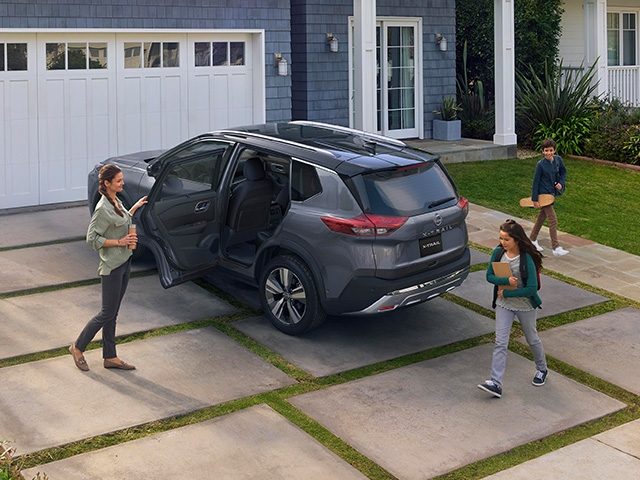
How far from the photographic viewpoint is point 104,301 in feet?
24.3

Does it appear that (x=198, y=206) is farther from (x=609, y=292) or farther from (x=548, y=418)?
(x=609, y=292)

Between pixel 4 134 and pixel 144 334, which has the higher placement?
pixel 4 134

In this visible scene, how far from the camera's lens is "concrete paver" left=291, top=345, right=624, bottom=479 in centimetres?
643

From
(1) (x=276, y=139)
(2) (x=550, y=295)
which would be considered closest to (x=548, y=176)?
(2) (x=550, y=295)

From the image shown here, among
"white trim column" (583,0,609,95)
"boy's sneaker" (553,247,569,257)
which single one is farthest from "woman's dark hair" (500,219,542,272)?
"white trim column" (583,0,609,95)

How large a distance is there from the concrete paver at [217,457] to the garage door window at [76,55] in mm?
7916

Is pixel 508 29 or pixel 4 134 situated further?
pixel 508 29

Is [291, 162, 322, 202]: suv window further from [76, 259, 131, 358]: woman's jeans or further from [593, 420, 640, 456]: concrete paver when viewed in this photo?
[593, 420, 640, 456]: concrete paver

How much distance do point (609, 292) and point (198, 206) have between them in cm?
439

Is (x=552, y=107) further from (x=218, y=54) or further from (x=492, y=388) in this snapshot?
(x=492, y=388)

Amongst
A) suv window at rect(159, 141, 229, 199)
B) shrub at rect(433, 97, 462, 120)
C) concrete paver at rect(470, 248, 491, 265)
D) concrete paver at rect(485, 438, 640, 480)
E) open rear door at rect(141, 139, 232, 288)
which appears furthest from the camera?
shrub at rect(433, 97, 462, 120)

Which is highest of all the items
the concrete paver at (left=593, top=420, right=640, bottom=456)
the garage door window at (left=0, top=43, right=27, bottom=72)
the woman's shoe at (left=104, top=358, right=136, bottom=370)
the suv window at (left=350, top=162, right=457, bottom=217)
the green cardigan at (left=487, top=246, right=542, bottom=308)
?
the garage door window at (left=0, top=43, right=27, bottom=72)

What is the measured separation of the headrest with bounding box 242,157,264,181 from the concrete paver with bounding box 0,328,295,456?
1.55 metres

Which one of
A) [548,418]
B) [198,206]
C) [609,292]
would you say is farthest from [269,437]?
[609,292]
